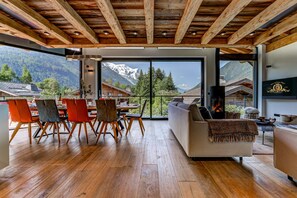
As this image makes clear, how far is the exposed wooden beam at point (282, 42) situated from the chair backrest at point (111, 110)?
557cm

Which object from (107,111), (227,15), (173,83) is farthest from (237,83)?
(107,111)

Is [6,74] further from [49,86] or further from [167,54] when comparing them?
[167,54]

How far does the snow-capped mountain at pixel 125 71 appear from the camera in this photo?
310 inches

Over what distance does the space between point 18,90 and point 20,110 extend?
2615 millimetres

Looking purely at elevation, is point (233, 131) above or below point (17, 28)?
below

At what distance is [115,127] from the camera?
14.2 ft

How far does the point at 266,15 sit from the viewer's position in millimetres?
3555

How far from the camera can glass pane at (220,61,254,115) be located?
7.69 metres

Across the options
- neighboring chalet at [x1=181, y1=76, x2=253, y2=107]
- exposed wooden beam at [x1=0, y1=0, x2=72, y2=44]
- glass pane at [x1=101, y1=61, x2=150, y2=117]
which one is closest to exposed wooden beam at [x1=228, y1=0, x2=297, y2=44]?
neighboring chalet at [x1=181, y1=76, x2=253, y2=107]

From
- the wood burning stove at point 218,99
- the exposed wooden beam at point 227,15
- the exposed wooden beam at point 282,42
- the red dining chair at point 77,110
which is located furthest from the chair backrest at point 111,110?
the exposed wooden beam at point 282,42

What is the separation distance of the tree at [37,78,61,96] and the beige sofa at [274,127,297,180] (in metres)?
6.73

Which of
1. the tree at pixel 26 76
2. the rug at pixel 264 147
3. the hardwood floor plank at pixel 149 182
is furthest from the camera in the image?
the tree at pixel 26 76

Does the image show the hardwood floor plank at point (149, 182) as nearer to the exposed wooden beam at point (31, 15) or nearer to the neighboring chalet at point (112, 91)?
the exposed wooden beam at point (31, 15)

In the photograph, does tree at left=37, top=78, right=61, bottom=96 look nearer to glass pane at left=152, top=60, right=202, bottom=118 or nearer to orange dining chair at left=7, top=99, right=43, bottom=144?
orange dining chair at left=7, top=99, right=43, bottom=144
